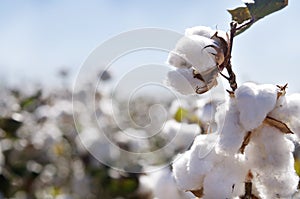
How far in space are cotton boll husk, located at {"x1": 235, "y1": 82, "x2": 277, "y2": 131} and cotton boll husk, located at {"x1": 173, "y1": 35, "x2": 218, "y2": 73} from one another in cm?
6

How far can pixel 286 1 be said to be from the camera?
3.32 feet

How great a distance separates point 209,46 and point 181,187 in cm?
20

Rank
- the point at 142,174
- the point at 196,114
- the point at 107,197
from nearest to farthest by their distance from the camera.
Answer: the point at 196,114
the point at 142,174
the point at 107,197

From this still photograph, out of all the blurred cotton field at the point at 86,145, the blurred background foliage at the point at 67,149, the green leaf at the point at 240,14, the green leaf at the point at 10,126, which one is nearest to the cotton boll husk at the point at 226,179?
the green leaf at the point at 240,14

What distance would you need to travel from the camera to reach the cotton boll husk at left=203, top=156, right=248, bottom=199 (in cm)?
87

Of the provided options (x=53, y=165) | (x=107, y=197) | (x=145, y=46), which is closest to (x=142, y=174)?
(x=107, y=197)

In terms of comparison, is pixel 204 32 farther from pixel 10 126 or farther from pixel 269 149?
pixel 10 126

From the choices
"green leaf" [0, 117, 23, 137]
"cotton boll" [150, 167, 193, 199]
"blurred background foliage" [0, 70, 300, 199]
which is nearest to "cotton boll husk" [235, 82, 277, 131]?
"cotton boll" [150, 167, 193, 199]

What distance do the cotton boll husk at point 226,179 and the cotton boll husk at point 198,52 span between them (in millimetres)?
133

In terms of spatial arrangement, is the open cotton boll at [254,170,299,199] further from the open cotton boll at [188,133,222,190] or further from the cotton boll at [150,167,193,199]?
the cotton boll at [150,167,193,199]

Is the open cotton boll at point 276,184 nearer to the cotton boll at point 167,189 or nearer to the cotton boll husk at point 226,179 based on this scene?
the cotton boll husk at point 226,179

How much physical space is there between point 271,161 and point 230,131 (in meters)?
0.07

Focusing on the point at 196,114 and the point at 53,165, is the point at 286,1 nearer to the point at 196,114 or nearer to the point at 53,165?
the point at 196,114

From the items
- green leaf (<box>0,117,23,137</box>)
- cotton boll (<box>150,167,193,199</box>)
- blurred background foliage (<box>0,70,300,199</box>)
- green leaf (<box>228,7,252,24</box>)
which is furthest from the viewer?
green leaf (<box>0,117,23,137</box>)
